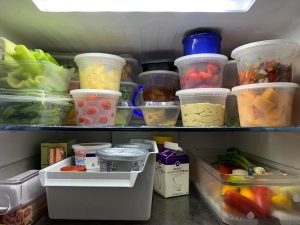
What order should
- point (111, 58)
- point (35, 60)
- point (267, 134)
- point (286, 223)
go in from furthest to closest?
point (267, 134), point (111, 58), point (35, 60), point (286, 223)

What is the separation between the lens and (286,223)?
673 mm

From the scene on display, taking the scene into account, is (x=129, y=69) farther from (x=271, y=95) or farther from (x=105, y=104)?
(x=271, y=95)

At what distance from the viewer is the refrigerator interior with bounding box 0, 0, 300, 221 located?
75cm

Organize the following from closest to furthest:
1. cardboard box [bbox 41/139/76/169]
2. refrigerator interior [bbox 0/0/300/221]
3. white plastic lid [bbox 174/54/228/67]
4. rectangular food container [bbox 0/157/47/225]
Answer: rectangular food container [bbox 0/157/47/225], refrigerator interior [bbox 0/0/300/221], white plastic lid [bbox 174/54/228/67], cardboard box [bbox 41/139/76/169]

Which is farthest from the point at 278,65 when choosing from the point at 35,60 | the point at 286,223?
the point at 35,60

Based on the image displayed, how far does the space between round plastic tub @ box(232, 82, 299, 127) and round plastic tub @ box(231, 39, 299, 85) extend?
3 centimetres

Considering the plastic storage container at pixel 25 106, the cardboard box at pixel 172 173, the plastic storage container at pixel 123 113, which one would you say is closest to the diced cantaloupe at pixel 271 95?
the cardboard box at pixel 172 173

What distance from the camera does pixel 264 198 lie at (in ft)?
2.24

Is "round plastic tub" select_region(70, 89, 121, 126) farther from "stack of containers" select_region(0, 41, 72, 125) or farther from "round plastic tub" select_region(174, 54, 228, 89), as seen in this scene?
"round plastic tub" select_region(174, 54, 228, 89)

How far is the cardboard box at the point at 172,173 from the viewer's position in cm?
90

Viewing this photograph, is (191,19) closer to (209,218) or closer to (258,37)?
(258,37)

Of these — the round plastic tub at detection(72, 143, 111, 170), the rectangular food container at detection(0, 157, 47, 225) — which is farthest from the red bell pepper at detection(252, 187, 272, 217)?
the rectangular food container at detection(0, 157, 47, 225)

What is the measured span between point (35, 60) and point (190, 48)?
0.53 metres

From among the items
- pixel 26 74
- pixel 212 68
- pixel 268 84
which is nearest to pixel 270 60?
pixel 268 84
